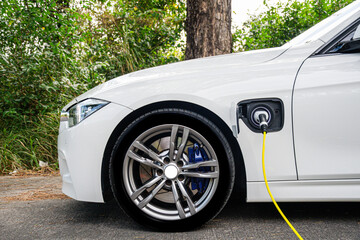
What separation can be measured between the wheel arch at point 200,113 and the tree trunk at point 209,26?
2.89 metres

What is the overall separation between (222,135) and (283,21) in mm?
6614

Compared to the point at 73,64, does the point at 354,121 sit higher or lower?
lower

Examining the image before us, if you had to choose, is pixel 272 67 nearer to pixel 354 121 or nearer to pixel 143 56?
pixel 354 121

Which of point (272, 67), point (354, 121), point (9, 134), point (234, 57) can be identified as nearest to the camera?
point (354, 121)

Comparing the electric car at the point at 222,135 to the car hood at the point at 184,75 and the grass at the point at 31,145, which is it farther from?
the grass at the point at 31,145

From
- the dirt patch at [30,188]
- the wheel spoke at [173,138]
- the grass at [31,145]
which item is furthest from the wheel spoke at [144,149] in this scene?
the grass at [31,145]

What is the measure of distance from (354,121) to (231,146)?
2.49ft

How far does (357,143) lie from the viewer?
2.34 metres

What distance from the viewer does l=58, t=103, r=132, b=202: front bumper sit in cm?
253

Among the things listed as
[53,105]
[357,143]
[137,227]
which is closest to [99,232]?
[137,227]

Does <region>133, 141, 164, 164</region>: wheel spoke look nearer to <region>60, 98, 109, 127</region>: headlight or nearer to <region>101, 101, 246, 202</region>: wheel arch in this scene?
<region>101, 101, 246, 202</region>: wheel arch

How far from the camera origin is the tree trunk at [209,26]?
5234mm

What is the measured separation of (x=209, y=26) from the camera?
525 cm

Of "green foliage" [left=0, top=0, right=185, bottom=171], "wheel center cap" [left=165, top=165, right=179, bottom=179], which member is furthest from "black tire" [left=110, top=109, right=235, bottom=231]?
"green foliage" [left=0, top=0, right=185, bottom=171]
